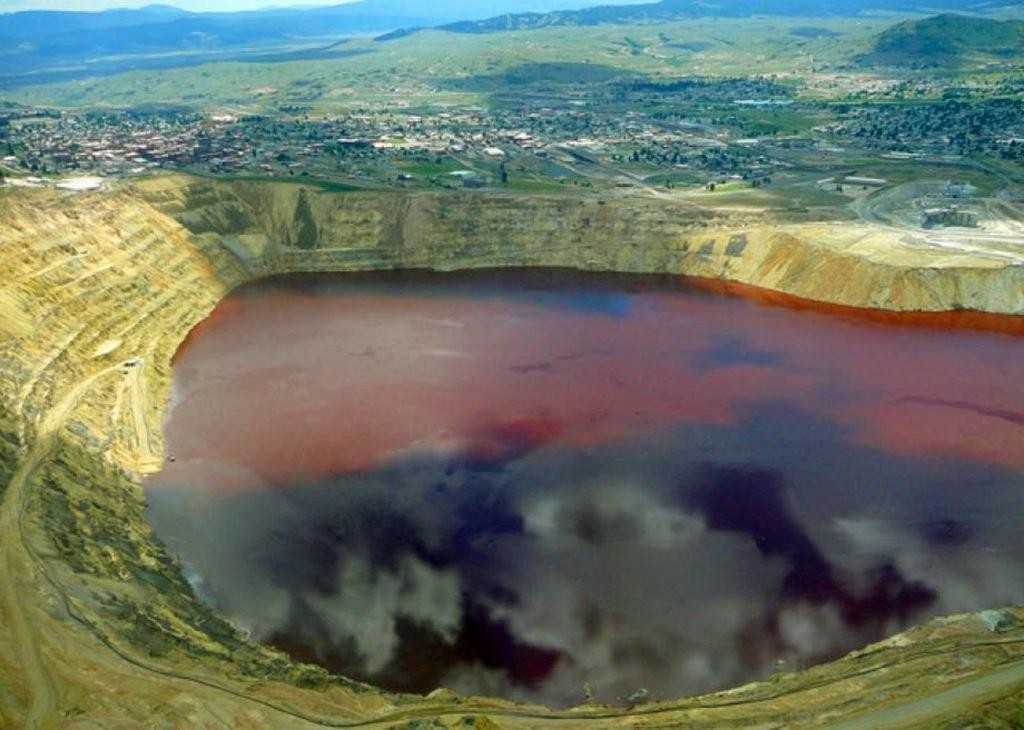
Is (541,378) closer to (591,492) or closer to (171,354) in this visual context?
(591,492)

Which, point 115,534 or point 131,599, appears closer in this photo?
point 131,599

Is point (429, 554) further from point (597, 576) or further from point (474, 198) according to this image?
point (474, 198)

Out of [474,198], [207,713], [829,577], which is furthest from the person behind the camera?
[474,198]

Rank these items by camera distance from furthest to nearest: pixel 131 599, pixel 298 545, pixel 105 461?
pixel 105 461
pixel 298 545
pixel 131 599

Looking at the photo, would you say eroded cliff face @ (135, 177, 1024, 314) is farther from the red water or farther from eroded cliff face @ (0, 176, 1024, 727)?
the red water

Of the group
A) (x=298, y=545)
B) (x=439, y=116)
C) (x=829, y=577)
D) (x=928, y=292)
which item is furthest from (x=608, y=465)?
(x=439, y=116)
